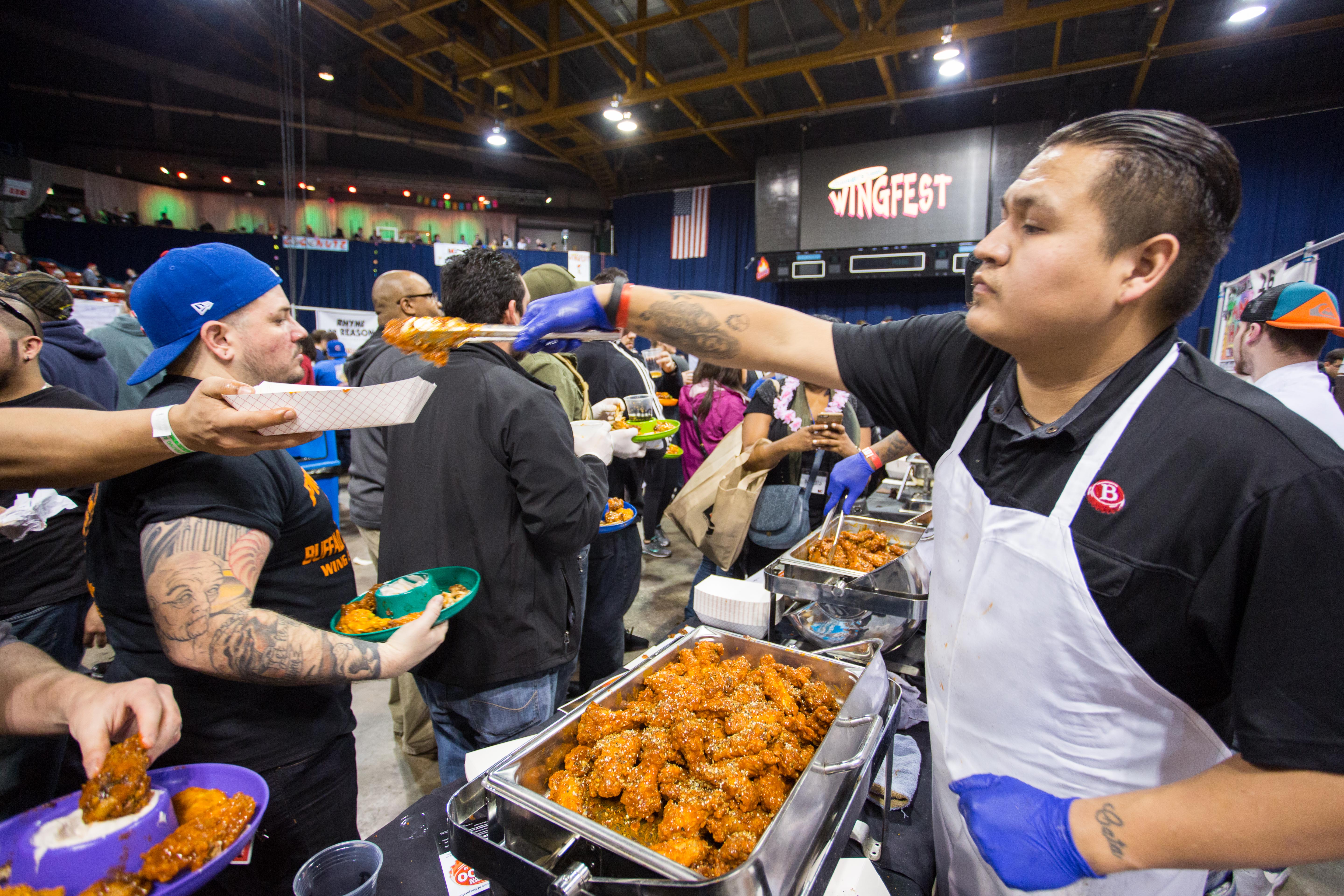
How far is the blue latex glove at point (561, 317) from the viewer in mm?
1338

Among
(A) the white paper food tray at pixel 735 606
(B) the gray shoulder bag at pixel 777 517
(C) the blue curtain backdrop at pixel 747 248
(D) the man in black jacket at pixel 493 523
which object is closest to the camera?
(D) the man in black jacket at pixel 493 523

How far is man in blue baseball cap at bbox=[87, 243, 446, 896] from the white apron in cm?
116

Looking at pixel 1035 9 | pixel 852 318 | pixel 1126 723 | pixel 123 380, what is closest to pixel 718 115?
pixel 852 318

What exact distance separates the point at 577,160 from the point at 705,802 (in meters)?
13.8

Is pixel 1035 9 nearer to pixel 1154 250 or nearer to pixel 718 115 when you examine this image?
pixel 718 115

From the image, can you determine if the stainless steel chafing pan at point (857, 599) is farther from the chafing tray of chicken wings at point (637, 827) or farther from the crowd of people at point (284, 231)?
the crowd of people at point (284, 231)

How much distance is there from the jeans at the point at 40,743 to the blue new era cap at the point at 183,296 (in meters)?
0.86

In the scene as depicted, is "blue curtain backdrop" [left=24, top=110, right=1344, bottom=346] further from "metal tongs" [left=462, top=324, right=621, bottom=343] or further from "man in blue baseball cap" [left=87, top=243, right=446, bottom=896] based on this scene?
"man in blue baseball cap" [left=87, top=243, right=446, bottom=896]

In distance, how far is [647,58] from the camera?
8.66 m

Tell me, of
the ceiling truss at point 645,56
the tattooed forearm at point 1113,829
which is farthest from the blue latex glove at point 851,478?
the ceiling truss at point 645,56

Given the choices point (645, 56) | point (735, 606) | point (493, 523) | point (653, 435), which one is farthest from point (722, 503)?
point (645, 56)

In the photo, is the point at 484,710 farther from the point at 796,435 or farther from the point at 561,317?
the point at 796,435

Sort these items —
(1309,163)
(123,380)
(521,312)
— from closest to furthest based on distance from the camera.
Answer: (521,312) → (123,380) → (1309,163)

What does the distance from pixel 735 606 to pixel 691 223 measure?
11.8m
